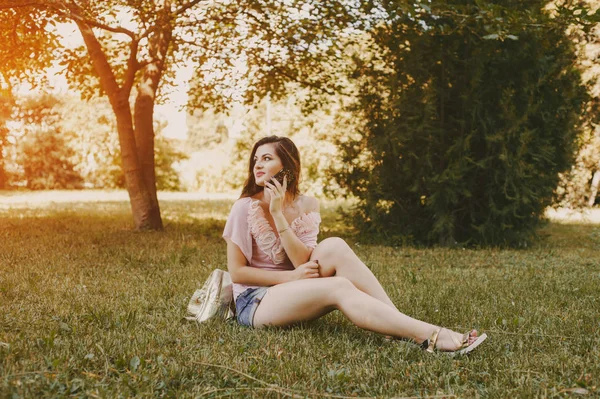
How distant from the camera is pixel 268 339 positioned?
3.59 meters

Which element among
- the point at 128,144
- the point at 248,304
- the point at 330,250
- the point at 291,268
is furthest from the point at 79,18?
the point at 330,250

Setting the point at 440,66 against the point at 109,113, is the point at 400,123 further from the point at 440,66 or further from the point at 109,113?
the point at 109,113

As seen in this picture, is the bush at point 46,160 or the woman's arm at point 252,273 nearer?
the woman's arm at point 252,273

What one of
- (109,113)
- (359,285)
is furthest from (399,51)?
(109,113)

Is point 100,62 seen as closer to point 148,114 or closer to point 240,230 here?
point 148,114

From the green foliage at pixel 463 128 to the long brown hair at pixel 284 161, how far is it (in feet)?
16.7

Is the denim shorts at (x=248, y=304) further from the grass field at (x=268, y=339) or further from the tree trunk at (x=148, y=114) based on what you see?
the tree trunk at (x=148, y=114)

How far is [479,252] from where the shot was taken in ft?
27.8

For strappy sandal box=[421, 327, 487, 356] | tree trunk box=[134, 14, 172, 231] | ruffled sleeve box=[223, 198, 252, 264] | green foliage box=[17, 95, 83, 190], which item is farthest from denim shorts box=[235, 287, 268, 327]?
green foliage box=[17, 95, 83, 190]

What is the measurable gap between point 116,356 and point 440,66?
736 cm

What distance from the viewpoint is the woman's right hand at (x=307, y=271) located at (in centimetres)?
381

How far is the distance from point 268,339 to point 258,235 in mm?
722

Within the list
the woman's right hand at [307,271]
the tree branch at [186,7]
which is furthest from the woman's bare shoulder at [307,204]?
the tree branch at [186,7]

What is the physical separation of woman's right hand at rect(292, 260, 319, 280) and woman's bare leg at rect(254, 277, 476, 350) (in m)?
0.12
